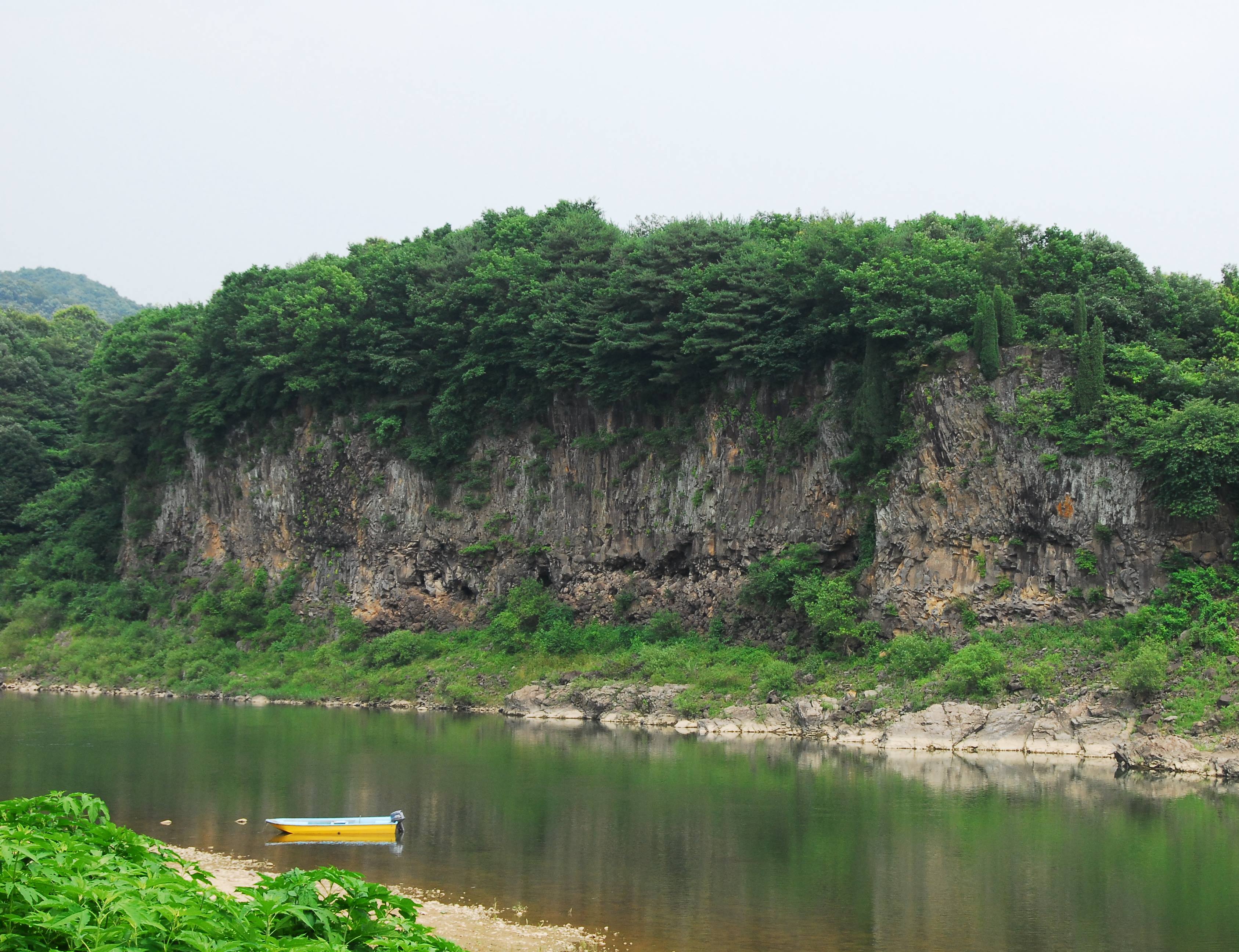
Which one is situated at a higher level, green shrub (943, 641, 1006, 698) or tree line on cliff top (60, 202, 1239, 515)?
tree line on cliff top (60, 202, 1239, 515)

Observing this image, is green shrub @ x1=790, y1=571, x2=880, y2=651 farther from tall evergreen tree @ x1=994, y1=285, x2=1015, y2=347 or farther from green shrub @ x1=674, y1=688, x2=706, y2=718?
tall evergreen tree @ x1=994, y1=285, x2=1015, y2=347

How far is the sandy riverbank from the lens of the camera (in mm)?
16484

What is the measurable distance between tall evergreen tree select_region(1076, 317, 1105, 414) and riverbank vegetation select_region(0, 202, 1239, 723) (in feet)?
0.32

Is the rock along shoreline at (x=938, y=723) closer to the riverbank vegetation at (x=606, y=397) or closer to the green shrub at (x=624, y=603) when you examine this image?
the riverbank vegetation at (x=606, y=397)

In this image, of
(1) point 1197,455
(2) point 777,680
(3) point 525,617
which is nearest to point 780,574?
(2) point 777,680

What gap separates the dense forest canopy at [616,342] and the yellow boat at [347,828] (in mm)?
25954

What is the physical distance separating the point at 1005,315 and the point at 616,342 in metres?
15.8

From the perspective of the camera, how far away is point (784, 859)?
72.1ft

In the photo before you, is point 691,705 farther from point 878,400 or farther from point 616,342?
point 616,342

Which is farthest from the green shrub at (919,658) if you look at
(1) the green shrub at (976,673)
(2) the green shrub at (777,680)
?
(2) the green shrub at (777,680)

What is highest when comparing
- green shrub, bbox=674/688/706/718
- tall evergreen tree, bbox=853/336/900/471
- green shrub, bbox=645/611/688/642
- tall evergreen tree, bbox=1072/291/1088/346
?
tall evergreen tree, bbox=1072/291/1088/346

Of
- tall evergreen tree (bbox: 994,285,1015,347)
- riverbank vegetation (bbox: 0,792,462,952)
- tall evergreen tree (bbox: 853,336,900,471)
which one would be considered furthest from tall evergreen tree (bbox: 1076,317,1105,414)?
riverbank vegetation (bbox: 0,792,462,952)

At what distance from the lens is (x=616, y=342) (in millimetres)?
49469

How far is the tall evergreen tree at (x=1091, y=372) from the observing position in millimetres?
39812
